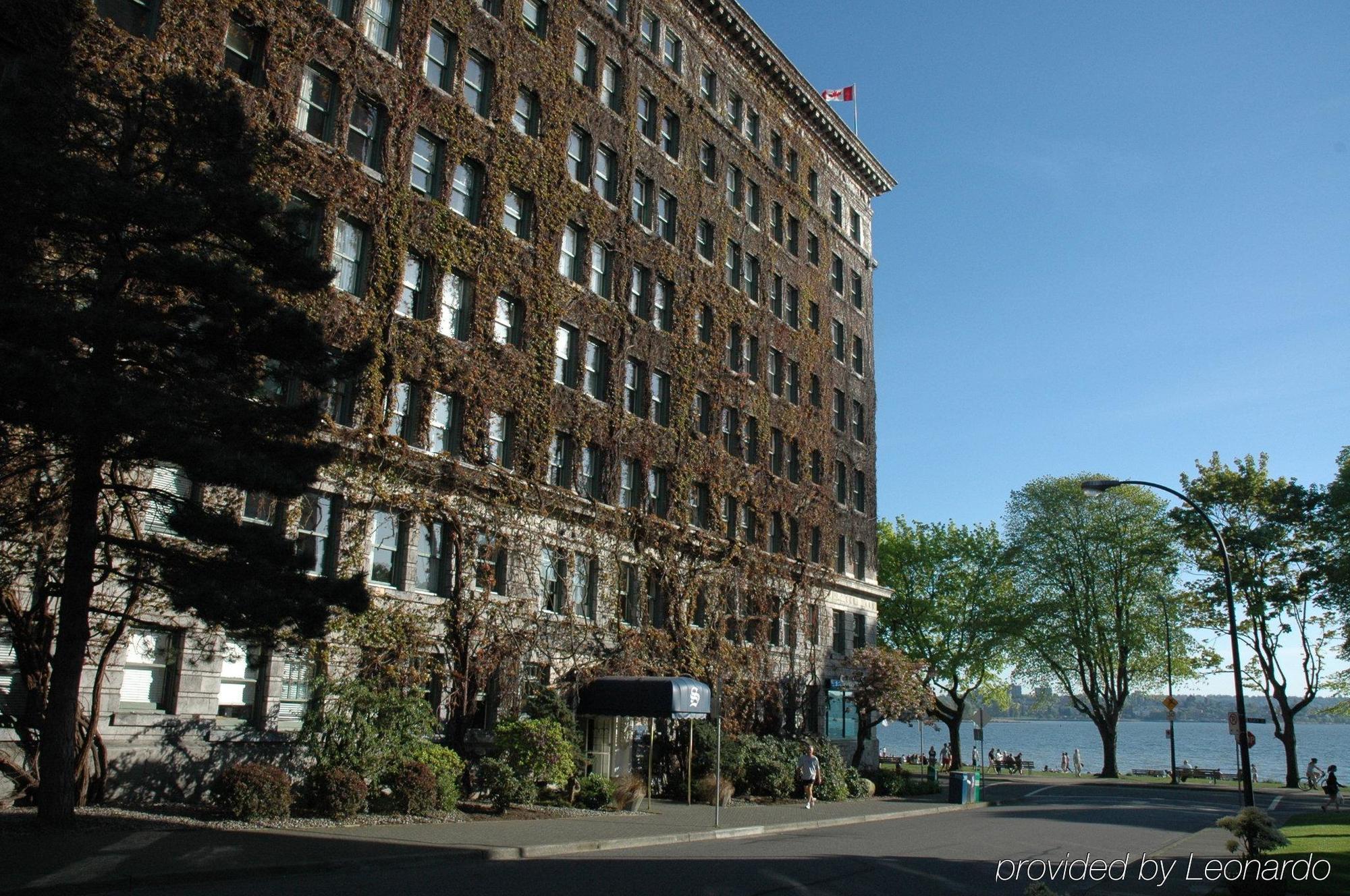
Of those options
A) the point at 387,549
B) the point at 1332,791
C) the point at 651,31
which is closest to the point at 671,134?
the point at 651,31

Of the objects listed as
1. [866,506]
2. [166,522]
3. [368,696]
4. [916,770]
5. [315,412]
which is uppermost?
[866,506]

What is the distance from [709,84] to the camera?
144ft

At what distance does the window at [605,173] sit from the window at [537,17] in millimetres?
4214

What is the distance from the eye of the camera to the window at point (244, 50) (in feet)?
82.2

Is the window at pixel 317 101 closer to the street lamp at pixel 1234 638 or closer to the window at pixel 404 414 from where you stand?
the window at pixel 404 414

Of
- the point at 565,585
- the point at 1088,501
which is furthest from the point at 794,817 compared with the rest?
the point at 1088,501

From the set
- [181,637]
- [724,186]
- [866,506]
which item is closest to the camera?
[181,637]

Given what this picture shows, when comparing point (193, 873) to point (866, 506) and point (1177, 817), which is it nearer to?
point (1177, 817)

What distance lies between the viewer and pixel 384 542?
26.8m

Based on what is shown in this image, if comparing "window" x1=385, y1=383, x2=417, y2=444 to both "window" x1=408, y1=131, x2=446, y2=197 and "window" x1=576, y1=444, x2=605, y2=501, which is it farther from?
"window" x1=576, y1=444, x2=605, y2=501

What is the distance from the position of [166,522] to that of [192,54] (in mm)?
12987

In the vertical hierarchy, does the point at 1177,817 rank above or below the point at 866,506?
below

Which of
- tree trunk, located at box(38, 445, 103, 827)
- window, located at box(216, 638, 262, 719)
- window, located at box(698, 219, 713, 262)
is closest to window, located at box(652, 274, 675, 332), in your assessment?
window, located at box(698, 219, 713, 262)

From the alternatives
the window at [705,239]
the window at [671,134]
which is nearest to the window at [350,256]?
the window at [671,134]
